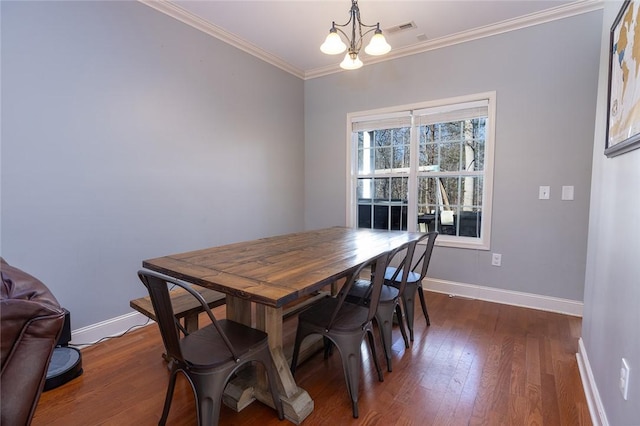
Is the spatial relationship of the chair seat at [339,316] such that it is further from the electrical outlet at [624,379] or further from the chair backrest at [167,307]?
the electrical outlet at [624,379]

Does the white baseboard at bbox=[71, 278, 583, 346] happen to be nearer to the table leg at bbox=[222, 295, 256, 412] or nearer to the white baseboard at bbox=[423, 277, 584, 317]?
the white baseboard at bbox=[423, 277, 584, 317]

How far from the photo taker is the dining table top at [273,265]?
1.28 m

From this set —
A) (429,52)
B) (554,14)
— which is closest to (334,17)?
(429,52)

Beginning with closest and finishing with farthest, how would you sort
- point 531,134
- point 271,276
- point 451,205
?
point 271,276 < point 531,134 < point 451,205

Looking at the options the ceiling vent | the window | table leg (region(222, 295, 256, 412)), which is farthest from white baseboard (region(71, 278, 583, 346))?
the ceiling vent

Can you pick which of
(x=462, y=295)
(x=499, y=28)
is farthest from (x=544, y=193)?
(x=499, y=28)

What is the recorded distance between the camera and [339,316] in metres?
1.71

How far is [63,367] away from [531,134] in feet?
13.1

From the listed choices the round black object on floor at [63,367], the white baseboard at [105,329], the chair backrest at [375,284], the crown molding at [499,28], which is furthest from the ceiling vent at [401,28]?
the round black object on floor at [63,367]

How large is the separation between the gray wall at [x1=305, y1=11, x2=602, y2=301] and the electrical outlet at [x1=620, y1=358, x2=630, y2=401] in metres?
1.93

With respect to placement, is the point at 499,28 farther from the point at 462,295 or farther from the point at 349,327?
the point at 349,327

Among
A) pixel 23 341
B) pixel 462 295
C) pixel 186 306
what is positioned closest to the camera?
pixel 23 341

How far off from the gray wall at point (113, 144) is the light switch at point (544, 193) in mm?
2915

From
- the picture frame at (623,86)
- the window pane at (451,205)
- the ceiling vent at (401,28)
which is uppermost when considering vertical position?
the ceiling vent at (401,28)
